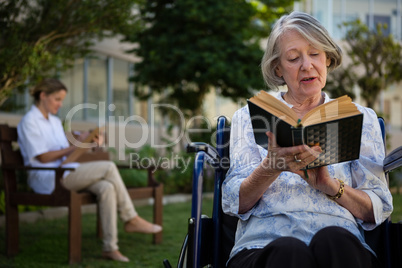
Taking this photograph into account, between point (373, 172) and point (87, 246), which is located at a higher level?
point (373, 172)

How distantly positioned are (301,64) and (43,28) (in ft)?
12.0

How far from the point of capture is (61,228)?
18.6 feet

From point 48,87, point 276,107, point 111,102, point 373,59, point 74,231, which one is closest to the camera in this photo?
point 276,107

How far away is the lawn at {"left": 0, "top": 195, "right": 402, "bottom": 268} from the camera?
4148 millimetres

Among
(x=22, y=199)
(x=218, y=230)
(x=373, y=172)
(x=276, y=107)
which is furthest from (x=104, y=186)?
(x=276, y=107)

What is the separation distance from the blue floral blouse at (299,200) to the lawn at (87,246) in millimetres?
2178

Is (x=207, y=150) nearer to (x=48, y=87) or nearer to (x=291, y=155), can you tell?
(x=291, y=155)

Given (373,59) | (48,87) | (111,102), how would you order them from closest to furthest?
(48,87) → (373,59) → (111,102)

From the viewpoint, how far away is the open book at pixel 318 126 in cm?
168

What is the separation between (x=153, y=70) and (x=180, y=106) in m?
1.71

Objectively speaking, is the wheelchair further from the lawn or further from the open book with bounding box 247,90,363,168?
the lawn

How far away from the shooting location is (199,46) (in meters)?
10.4

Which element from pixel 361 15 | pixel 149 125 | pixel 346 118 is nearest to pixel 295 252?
pixel 346 118

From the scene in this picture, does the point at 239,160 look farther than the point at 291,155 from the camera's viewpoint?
Yes
